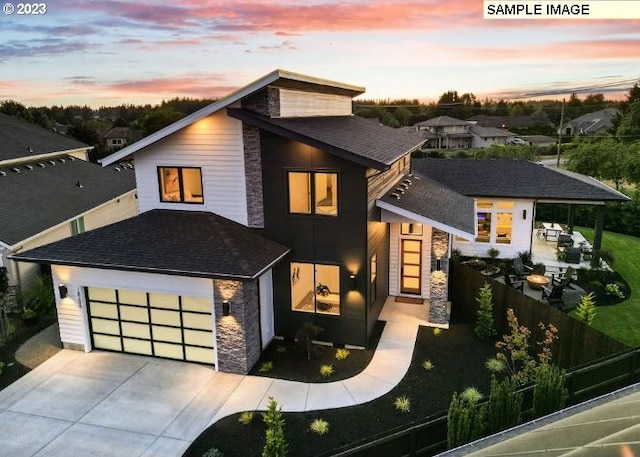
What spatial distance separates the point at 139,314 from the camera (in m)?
12.9

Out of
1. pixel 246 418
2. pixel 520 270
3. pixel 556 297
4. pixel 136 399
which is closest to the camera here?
pixel 246 418

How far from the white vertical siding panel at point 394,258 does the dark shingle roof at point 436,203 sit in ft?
4.34

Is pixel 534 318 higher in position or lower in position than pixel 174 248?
lower

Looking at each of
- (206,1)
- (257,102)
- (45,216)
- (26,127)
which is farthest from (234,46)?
(257,102)

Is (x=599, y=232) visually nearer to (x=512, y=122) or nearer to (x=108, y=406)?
(x=108, y=406)

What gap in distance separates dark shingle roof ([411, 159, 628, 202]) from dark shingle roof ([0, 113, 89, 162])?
20.9m

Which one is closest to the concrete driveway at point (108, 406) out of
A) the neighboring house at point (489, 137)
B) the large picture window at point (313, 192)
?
the large picture window at point (313, 192)

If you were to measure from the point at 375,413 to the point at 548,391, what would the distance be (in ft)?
12.2

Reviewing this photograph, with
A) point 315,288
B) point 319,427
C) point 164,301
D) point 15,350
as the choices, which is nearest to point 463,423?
point 319,427

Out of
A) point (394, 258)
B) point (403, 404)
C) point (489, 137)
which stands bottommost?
point (403, 404)

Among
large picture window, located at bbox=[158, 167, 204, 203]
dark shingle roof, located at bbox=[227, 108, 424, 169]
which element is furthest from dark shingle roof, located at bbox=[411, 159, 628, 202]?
large picture window, located at bbox=[158, 167, 204, 203]

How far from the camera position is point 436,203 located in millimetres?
16719

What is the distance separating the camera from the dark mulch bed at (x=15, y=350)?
39.7 feet

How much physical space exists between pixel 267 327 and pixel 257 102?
670cm
